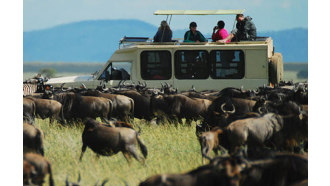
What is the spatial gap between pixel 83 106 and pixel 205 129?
333 cm

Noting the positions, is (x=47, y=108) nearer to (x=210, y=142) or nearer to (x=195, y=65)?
(x=195, y=65)

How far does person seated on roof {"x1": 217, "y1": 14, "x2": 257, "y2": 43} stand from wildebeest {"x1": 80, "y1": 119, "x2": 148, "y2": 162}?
836 centimetres

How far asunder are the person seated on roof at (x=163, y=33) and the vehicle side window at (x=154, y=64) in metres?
0.75

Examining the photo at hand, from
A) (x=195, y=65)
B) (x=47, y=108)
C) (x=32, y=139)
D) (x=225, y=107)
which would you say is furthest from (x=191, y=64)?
(x=32, y=139)

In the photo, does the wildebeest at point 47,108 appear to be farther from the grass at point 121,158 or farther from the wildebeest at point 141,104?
the wildebeest at point 141,104

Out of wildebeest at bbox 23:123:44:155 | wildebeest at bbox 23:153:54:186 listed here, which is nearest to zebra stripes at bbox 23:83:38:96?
wildebeest at bbox 23:123:44:155

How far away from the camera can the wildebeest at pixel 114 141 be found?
867cm

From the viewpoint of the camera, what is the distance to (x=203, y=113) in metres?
12.7

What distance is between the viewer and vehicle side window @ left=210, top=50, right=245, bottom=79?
→ 53.3 feet

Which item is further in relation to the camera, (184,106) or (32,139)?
(184,106)

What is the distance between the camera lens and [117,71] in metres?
16.9

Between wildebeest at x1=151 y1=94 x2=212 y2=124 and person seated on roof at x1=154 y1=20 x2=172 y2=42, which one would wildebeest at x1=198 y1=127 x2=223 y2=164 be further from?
person seated on roof at x1=154 y1=20 x2=172 y2=42

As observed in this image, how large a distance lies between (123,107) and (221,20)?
4955 millimetres
